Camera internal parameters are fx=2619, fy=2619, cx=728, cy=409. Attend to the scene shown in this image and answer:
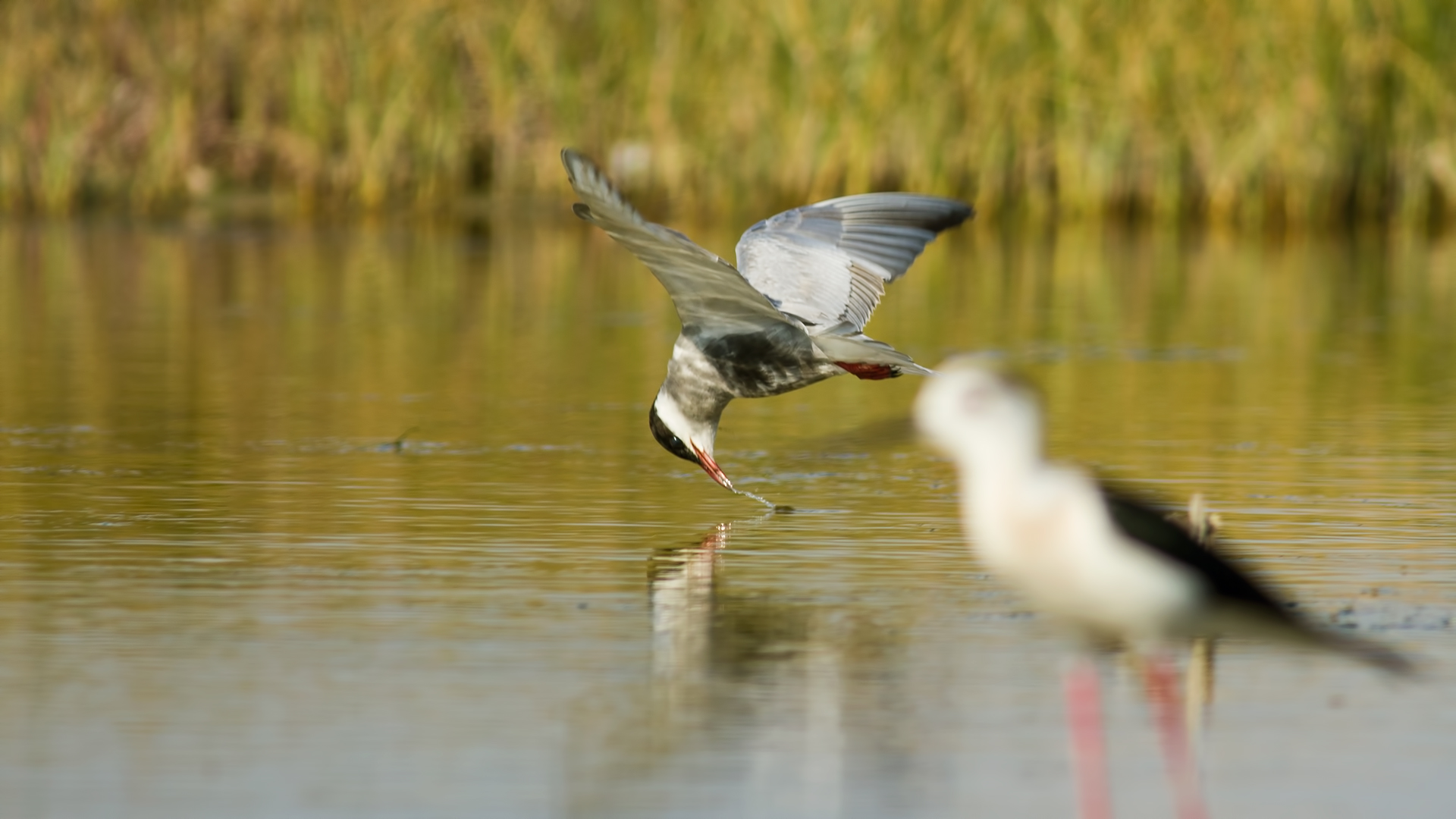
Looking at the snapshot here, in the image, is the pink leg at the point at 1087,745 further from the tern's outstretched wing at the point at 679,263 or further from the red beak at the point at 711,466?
the red beak at the point at 711,466

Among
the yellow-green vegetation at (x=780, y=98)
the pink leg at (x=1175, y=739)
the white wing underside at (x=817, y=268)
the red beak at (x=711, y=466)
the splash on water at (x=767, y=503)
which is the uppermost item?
the yellow-green vegetation at (x=780, y=98)

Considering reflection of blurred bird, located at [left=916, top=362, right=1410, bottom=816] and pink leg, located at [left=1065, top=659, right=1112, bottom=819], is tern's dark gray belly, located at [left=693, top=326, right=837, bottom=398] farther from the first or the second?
reflection of blurred bird, located at [left=916, top=362, right=1410, bottom=816]

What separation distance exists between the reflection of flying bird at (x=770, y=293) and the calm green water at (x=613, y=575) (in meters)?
0.31

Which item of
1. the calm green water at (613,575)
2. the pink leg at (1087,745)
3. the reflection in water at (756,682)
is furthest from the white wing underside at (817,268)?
the pink leg at (1087,745)

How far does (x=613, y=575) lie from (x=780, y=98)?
1548 cm

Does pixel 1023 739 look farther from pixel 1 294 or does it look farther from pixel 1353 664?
pixel 1 294

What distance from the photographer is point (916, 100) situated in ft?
71.2

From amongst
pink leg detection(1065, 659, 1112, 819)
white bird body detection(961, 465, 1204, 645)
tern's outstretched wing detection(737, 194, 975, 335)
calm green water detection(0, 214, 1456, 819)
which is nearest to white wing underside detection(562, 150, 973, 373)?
tern's outstretched wing detection(737, 194, 975, 335)

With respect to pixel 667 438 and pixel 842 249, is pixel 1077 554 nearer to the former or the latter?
pixel 667 438

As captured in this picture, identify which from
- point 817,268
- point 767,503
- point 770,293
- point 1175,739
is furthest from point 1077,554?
point 817,268

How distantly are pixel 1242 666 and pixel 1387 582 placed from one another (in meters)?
1.19

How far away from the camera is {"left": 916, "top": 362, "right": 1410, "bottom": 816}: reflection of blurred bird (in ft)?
14.1

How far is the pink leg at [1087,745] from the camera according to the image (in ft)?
14.8

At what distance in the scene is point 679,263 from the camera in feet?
24.3
